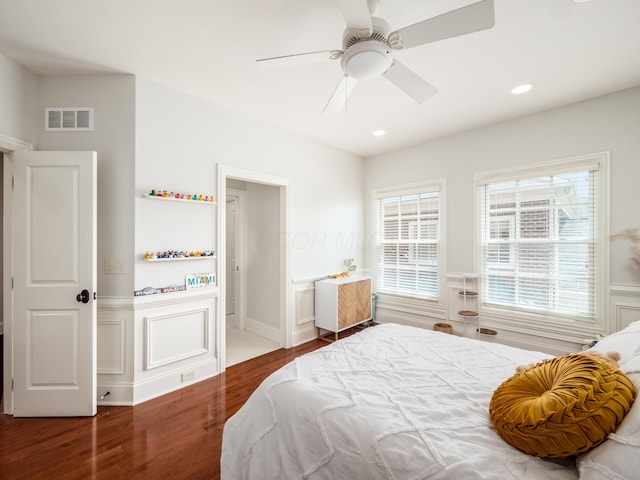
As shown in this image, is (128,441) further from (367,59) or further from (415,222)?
(415,222)

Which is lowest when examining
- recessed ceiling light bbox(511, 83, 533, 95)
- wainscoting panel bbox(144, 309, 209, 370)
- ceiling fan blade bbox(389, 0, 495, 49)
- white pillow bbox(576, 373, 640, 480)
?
wainscoting panel bbox(144, 309, 209, 370)

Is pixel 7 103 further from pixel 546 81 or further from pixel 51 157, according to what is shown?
pixel 546 81

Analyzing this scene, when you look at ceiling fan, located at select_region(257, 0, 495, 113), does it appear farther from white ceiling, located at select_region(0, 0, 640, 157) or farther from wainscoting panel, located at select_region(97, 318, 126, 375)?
wainscoting panel, located at select_region(97, 318, 126, 375)

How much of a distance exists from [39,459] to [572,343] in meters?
4.57

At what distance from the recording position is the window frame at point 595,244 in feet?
9.05

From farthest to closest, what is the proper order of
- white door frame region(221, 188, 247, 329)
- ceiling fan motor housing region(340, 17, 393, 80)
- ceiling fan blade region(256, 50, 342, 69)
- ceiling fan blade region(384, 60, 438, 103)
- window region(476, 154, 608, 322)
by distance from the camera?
white door frame region(221, 188, 247, 329), window region(476, 154, 608, 322), ceiling fan blade region(384, 60, 438, 103), ceiling fan blade region(256, 50, 342, 69), ceiling fan motor housing region(340, 17, 393, 80)

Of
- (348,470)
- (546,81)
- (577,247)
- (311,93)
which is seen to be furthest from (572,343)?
(311,93)

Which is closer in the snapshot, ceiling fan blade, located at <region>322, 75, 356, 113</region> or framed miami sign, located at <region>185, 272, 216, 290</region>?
ceiling fan blade, located at <region>322, 75, 356, 113</region>

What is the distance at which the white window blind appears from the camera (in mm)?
2889

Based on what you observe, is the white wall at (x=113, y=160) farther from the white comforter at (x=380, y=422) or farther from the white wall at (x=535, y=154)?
the white wall at (x=535, y=154)

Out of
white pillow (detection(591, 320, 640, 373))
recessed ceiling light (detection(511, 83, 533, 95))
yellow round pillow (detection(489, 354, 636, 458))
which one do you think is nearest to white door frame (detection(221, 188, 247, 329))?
recessed ceiling light (detection(511, 83, 533, 95))

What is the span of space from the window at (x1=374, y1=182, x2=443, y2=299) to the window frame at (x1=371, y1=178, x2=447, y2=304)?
0.01 m

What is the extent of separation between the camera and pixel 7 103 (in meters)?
2.15

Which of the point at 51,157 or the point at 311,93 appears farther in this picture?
the point at 311,93
